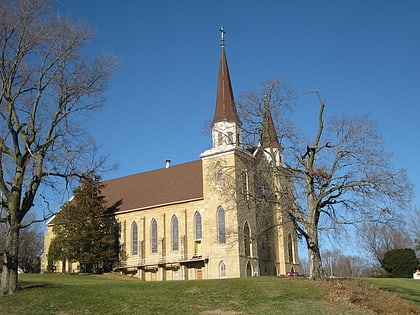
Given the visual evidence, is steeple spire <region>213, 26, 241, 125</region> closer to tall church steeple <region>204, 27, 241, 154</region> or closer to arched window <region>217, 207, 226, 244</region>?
tall church steeple <region>204, 27, 241, 154</region>

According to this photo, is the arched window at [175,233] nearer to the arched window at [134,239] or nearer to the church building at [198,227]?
the church building at [198,227]

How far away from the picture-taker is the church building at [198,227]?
4294 cm

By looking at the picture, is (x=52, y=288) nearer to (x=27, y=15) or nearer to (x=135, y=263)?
(x=27, y=15)

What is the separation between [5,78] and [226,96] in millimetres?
28899

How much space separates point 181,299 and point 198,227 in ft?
85.2

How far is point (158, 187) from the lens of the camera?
52.4 metres

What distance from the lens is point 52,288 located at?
23203mm

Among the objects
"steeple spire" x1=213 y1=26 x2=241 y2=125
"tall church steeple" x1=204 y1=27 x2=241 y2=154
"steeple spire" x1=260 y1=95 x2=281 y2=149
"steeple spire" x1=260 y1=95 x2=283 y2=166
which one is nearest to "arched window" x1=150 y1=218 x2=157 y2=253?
"tall church steeple" x1=204 y1=27 x2=241 y2=154

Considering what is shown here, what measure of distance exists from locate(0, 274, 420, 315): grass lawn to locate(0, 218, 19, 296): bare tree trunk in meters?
0.62

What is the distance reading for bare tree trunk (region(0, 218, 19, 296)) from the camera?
22.1 metres

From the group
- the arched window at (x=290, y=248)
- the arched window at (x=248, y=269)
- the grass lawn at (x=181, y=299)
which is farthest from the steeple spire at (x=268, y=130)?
the arched window at (x=290, y=248)

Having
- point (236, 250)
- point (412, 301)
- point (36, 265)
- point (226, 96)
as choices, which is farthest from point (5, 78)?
point (36, 265)

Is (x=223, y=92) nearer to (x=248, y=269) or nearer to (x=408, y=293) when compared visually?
(x=248, y=269)

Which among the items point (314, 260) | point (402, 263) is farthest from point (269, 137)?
point (402, 263)
